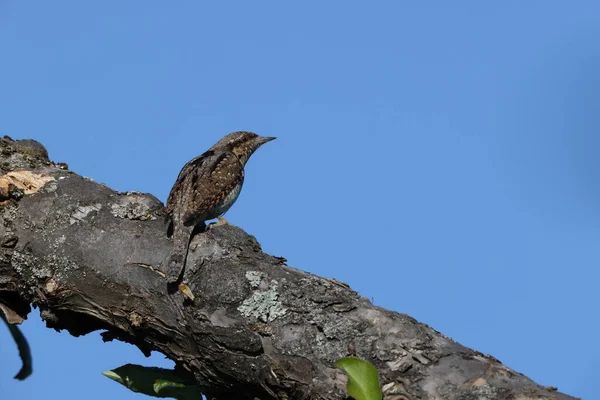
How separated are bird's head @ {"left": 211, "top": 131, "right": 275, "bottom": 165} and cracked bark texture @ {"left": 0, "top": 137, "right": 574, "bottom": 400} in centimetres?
249

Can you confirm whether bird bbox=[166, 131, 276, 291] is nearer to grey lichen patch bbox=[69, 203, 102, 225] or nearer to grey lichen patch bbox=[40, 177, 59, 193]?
grey lichen patch bbox=[69, 203, 102, 225]

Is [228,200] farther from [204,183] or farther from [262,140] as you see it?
[262,140]

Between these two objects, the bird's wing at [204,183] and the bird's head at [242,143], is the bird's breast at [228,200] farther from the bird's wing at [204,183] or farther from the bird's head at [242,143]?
the bird's head at [242,143]

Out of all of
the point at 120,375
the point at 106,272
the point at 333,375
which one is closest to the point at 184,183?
the point at 106,272

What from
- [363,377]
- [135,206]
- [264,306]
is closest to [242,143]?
[135,206]

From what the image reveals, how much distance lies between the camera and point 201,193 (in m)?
5.04

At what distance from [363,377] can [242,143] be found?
13.4 feet

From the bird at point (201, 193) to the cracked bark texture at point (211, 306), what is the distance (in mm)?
77

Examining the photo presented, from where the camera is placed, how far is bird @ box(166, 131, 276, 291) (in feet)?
12.3

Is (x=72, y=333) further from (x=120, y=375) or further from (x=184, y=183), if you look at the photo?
(x=184, y=183)

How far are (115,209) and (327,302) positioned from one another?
1304 mm

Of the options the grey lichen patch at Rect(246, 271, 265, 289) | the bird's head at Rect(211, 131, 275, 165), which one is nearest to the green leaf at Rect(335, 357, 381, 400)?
the grey lichen patch at Rect(246, 271, 265, 289)

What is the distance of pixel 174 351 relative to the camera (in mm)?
3605

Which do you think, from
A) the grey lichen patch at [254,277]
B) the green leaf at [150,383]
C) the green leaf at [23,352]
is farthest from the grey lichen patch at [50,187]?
the green leaf at [23,352]
